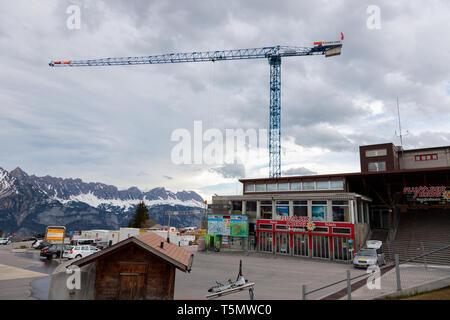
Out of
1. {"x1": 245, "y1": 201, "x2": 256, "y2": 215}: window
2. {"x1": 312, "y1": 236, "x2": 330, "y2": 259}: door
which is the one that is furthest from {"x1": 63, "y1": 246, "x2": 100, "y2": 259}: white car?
{"x1": 312, "y1": 236, "x2": 330, "y2": 259}: door

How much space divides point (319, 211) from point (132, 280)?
31261 mm

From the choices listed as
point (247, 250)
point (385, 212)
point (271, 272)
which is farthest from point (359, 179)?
point (271, 272)

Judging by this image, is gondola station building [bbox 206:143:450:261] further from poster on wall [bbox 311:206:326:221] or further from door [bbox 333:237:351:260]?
door [bbox 333:237:351:260]

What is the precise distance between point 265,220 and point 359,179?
16.6 meters

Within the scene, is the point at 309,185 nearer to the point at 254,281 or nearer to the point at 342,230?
the point at 342,230

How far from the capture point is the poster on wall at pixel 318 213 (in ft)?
122

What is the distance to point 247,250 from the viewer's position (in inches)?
1629

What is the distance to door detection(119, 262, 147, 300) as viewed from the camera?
11.2 m

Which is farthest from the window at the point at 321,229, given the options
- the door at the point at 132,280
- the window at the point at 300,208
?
the door at the point at 132,280

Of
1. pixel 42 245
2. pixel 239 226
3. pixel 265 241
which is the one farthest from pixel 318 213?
pixel 42 245

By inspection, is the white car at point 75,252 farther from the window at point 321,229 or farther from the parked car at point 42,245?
the window at point 321,229

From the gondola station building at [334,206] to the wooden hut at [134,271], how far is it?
1141 inches
